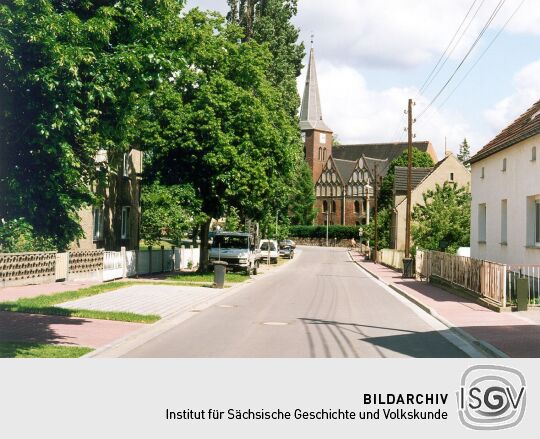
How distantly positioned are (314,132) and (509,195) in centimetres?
11108

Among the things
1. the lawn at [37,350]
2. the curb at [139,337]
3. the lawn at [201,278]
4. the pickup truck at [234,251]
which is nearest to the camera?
the lawn at [37,350]

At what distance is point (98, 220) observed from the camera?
115ft

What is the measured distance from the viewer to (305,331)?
46.9 feet

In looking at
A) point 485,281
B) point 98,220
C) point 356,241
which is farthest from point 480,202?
point 356,241

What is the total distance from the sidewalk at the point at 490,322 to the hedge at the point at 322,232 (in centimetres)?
8973

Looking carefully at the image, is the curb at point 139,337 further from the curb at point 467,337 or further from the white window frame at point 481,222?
the white window frame at point 481,222

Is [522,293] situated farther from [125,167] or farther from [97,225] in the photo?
[125,167]

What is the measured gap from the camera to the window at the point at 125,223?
3949cm

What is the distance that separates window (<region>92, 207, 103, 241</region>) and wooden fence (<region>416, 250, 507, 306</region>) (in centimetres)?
1637

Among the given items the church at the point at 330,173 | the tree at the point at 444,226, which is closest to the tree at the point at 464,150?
the church at the point at 330,173

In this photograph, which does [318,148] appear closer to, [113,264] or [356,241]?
[356,241]

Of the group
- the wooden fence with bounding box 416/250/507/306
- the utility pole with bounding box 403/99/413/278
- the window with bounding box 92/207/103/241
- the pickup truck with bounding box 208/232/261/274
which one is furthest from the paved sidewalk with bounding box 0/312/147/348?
the utility pole with bounding box 403/99/413/278

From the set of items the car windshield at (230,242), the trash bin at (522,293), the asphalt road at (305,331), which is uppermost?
the car windshield at (230,242)
